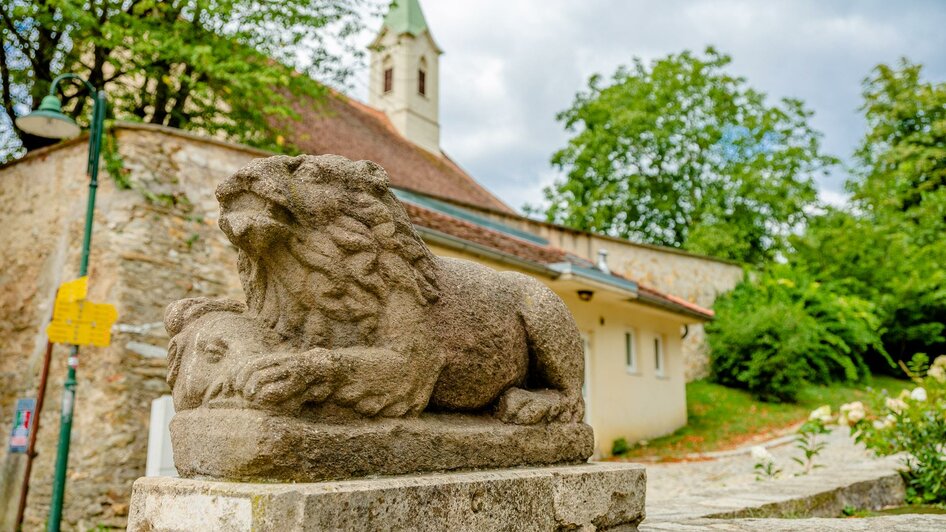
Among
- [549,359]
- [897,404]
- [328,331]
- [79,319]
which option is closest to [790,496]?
[549,359]

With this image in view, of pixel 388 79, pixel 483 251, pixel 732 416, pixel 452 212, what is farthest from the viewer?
pixel 388 79

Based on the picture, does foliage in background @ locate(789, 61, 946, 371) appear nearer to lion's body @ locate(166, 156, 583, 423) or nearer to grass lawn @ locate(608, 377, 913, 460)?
grass lawn @ locate(608, 377, 913, 460)

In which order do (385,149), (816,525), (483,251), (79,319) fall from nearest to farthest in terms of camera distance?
(816,525), (79,319), (483,251), (385,149)

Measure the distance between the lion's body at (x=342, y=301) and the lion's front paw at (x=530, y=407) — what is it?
0.59ft

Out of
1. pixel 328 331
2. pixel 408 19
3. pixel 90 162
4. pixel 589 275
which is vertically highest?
pixel 408 19

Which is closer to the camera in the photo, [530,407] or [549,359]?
[530,407]

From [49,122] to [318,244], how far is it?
5104mm

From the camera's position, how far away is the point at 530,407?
3090 mm

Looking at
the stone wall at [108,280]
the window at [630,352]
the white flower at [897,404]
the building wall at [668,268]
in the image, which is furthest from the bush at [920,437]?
the building wall at [668,268]

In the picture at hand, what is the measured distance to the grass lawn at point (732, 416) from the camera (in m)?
12.1

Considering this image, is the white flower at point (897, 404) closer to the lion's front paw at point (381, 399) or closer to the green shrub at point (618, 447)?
the green shrub at point (618, 447)

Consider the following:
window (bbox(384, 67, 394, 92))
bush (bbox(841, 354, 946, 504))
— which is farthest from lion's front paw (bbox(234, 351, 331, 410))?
window (bbox(384, 67, 394, 92))

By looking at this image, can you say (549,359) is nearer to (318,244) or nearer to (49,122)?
(318,244)

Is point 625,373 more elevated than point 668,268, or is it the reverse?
point 668,268
